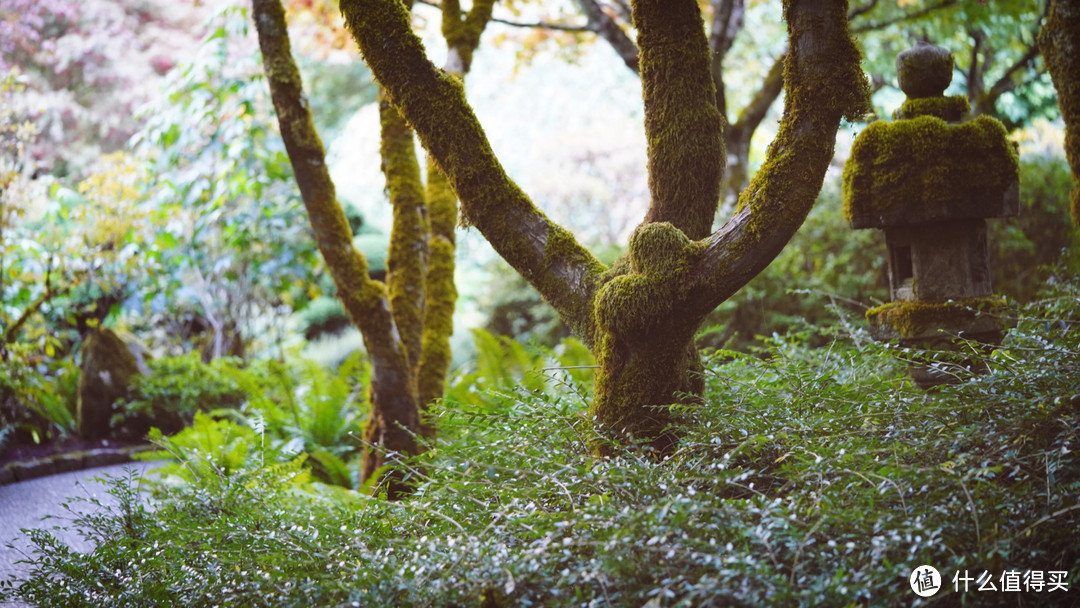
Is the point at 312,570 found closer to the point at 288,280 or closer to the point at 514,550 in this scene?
the point at 514,550

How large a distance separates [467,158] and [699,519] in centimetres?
160

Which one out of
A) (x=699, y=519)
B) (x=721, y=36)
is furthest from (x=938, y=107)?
(x=721, y=36)

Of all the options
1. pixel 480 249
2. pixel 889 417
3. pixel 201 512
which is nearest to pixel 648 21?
pixel 889 417

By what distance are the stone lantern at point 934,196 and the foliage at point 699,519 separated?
0.30 metres

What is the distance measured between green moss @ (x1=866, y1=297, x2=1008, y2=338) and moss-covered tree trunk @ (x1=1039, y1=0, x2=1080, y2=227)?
511 millimetres

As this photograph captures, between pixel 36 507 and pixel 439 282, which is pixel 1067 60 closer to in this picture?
pixel 439 282

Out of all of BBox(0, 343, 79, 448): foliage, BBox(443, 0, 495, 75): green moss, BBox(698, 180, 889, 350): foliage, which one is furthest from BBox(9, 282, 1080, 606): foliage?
A: BBox(698, 180, 889, 350): foliage

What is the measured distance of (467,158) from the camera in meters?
2.74

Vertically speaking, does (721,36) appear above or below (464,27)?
above

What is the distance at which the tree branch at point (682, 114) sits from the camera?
8.84ft

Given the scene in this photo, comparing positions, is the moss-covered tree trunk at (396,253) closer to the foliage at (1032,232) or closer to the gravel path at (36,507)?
the gravel path at (36,507)

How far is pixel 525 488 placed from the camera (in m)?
2.16

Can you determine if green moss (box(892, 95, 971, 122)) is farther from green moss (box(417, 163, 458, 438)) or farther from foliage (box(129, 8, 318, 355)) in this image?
foliage (box(129, 8, 318, 355))

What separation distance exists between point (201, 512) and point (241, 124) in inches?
150
